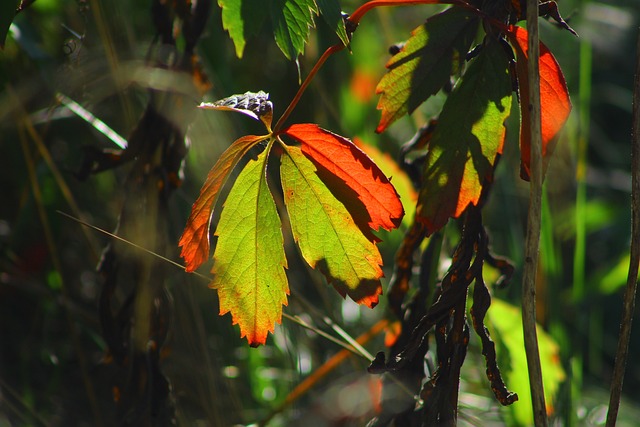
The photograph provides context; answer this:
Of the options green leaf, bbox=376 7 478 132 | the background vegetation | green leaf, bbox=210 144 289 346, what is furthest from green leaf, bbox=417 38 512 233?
the background vegetation

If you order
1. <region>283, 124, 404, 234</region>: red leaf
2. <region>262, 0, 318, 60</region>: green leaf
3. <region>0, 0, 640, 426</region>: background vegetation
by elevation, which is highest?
<region>262, 0, 318, 60</region>: green leaf

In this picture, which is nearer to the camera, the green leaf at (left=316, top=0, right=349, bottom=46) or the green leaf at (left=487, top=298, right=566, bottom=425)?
the green leaf at (left=316, top=0, right=349, bottom=46)

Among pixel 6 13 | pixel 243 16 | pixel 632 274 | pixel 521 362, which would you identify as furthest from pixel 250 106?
pixel 521 362

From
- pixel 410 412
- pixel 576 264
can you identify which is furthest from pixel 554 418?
pixel 410 412

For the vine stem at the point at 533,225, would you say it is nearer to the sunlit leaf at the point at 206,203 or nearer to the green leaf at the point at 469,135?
the green leaf at the point at 469,135

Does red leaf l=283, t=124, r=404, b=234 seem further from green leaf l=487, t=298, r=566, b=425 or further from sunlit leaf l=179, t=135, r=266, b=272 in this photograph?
green leaf l=487, t=298, r=566, b=425

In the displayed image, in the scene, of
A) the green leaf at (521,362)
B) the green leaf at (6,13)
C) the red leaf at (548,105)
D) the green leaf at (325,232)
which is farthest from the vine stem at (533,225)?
the green leaf at (6,13)

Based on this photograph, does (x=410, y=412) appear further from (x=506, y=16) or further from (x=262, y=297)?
(x=506, y=16)
